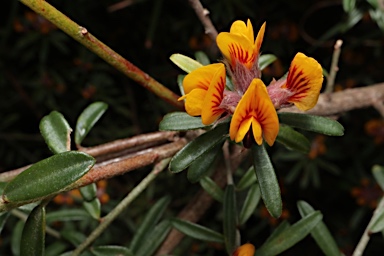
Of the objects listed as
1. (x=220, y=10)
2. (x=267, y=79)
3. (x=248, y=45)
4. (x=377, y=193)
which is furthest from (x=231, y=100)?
(x=377, y=193)

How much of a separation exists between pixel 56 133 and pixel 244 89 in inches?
10.9

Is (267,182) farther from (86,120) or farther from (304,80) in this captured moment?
(86,120)

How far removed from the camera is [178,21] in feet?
5.43

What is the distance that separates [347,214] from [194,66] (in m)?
1.16

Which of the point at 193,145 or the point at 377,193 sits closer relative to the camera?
the point at 193,145

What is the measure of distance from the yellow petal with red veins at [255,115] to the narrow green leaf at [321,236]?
0.27 metres

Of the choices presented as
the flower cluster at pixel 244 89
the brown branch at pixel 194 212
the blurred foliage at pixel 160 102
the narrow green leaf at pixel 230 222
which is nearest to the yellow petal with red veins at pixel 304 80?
the flower cluster at pixel 244 89

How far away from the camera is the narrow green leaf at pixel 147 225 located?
3.08 feet

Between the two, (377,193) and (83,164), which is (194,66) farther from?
(377,193)

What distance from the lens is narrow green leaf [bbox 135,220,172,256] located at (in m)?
0.92

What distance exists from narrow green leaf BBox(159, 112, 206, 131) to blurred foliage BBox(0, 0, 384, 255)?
848mm

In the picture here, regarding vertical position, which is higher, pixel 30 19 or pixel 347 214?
pixel 30 19

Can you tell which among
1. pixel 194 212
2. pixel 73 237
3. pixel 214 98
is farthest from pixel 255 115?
pixel 73 237

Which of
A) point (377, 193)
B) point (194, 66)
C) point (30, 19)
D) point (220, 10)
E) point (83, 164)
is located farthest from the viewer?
point (30, 19)
